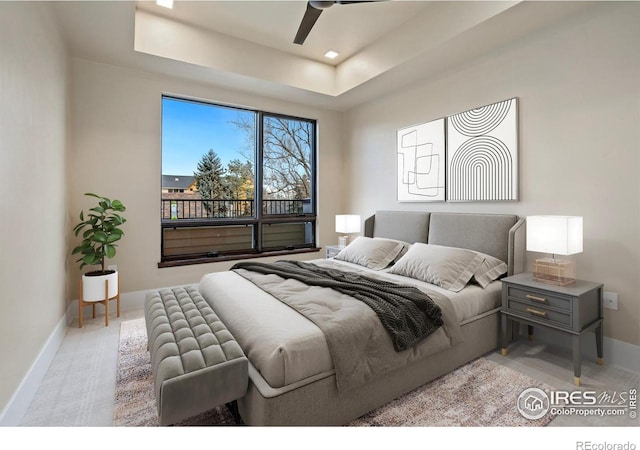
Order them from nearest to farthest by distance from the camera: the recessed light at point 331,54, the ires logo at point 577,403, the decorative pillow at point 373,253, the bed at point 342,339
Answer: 1. the bed at point 342,339
2. the ires logo at point 577,403
3. the decorative pillow at point 373,253
4. the recessed light at point 331,54

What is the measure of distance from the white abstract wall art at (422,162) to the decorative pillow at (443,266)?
100 cm

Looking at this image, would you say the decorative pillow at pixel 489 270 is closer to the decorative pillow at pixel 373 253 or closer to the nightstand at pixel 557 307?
the nightstand at pixel 557 307

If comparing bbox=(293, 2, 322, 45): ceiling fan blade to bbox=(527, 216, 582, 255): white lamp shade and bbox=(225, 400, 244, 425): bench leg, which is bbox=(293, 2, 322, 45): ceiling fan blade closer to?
bbox=(527, 216, 582, 255): white lamp shade

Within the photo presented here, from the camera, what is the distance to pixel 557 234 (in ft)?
7.29

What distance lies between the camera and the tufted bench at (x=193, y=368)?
1333 millimetres

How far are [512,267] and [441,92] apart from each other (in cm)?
207

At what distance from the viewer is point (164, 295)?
239 centimetres

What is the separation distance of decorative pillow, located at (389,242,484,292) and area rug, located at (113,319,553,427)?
62 centimetres

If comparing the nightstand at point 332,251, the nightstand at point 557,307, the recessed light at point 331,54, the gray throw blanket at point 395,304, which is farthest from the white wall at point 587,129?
the nightstand at point 332,251

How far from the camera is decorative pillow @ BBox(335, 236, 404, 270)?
10.8 feet

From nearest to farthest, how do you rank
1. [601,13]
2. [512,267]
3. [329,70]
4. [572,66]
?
1. [601,13]
2. [572,66]
3. [512,267]
4. [329,70]
